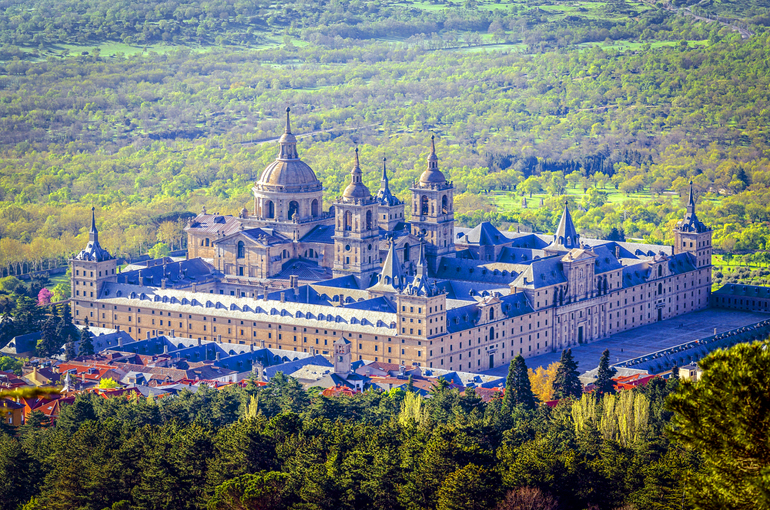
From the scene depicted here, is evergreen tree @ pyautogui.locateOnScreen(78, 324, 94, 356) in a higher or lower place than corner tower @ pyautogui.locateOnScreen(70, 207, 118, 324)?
lower

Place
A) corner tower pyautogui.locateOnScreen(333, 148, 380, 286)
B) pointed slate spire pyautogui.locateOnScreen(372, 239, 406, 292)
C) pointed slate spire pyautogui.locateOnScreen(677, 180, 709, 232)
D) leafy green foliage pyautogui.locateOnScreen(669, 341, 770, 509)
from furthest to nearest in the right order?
pointed slate spire pyautogui.locateOnScreen(677, 180, 709, 232) < corner tower pyautogui.locateOnScreen(333, 148, 380, 286) < pointed slate spire pyautogui.locateOnScreen(372, 239, 406, 292) < leafy green foliage pyautogui.locateOnScreen(669, 341, 770, 509)

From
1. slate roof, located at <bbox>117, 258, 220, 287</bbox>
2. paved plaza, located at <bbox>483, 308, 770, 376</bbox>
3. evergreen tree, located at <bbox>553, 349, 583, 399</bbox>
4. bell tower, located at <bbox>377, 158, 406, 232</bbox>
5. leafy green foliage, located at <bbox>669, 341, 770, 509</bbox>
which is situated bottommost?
paved plaza, located at <bbox>483, 308, 770, 376</bbox>

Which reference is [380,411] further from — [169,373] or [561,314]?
[561,314]

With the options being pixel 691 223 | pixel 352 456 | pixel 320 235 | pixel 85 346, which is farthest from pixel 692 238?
pixel 352 456

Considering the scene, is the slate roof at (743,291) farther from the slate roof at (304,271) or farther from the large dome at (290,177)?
the large dome at (290,177)

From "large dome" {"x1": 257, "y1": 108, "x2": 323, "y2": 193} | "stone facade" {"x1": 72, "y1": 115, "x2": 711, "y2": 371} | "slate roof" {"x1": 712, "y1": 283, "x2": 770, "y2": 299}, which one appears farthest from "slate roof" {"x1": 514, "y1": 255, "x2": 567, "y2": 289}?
"slate roof" {"x1": 712, "y1": 283, "x2": 770, "y2": 299}

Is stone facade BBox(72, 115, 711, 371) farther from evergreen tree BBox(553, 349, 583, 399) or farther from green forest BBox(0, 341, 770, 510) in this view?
green forest BBox(0, 341, 770, 510)

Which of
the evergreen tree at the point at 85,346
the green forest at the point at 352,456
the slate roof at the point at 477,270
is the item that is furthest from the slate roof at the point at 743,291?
the evergreen tree at the point at 85,346
